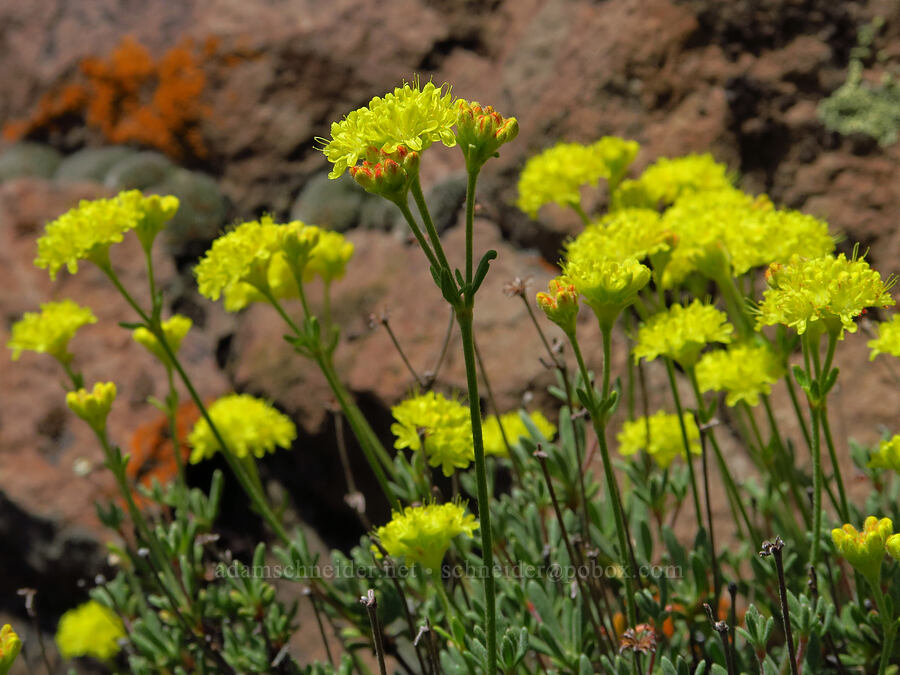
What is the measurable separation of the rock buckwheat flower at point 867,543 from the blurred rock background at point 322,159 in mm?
1623

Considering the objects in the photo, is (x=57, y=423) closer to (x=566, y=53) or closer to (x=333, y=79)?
(x=333, y=79)

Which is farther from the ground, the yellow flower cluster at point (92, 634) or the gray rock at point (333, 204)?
the gray rock at point (333, 204)

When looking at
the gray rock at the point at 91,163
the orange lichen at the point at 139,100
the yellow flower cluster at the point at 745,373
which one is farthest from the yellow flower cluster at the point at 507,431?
the gray rock at the point at 91,163

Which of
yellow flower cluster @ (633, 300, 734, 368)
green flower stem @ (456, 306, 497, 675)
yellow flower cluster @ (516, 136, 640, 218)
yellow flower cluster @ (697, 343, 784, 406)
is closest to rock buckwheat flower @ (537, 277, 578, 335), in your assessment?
green flower stem @ (456, 306, 497, 675)

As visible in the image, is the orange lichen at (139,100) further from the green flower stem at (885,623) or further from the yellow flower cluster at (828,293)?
the green flower stem at (885,623)

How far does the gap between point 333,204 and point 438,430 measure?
123 inches

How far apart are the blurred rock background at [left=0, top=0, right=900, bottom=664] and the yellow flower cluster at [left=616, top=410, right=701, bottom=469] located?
0.85 m

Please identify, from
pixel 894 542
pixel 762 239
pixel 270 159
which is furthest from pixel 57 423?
pixel 894 542

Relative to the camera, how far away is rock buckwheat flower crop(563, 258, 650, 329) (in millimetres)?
1768

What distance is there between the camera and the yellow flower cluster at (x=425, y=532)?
186cm

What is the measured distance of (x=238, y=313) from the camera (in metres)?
4.92

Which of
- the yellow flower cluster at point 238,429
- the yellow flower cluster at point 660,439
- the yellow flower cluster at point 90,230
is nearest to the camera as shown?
the yellow flower cluster at point 90,230

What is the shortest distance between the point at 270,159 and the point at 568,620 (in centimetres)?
404

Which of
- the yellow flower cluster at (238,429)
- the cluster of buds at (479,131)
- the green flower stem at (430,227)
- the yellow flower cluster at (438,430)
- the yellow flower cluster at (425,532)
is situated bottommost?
the yellow flower cluster at (238,429)
